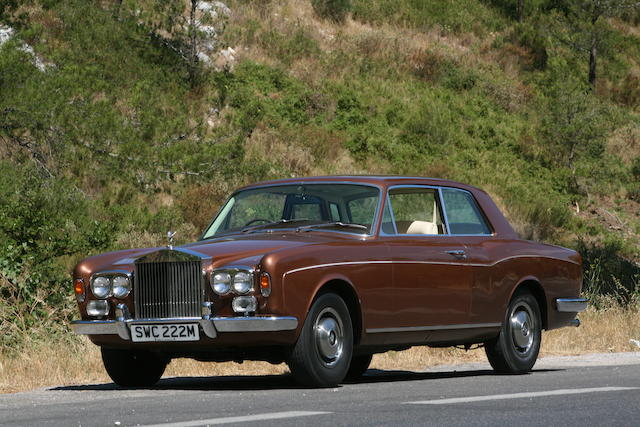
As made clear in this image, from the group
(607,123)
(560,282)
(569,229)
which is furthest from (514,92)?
(560,282)

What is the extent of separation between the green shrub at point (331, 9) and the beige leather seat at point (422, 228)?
38.6m

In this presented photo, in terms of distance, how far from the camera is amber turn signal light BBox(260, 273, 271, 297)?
8.15m

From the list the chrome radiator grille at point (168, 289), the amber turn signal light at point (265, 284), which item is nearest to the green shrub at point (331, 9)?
the chrome radiator grille at point (168, 289)

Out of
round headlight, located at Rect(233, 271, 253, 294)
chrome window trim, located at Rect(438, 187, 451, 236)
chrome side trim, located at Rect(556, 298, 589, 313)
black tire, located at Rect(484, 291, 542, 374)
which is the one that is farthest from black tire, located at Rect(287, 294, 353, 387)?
chrome side trim, located at Rect(556, 298, 589, 313)

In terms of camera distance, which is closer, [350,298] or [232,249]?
[232,249]

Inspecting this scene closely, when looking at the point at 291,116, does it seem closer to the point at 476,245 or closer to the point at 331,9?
the point at 331,9

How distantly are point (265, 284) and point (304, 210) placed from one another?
1613 mm

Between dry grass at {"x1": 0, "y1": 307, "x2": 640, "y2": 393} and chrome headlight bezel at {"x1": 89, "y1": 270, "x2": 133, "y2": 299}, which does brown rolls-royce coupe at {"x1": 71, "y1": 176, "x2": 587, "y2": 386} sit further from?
dry grass at {"x1": 0, "y1": 307, "x2": 640, "y2": 393}

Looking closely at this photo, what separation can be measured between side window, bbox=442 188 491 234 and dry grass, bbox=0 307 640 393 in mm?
1615

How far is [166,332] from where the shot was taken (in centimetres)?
837

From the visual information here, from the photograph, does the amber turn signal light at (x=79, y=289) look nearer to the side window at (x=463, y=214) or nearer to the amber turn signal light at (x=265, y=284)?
the amber turn signal light at (x=265, y=284)

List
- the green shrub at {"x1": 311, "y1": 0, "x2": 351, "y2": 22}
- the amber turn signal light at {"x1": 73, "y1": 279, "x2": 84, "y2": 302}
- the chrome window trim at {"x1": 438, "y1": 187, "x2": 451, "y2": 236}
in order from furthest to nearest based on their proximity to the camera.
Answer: the green shrub at {"x1": 311, "y1": 0, "x2": 351, "y2": 22}, the chrome window trim at {"x1": 438, "y1": 187, "x2": 451, "y2": 236}, the amber turn signal light at {"x1": 73, "y1": 279, "x2": 84, "y2": 302}

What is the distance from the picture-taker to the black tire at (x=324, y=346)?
8250 millimetres

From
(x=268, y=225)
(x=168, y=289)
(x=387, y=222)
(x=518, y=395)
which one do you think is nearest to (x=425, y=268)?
(x=387, y=222)
